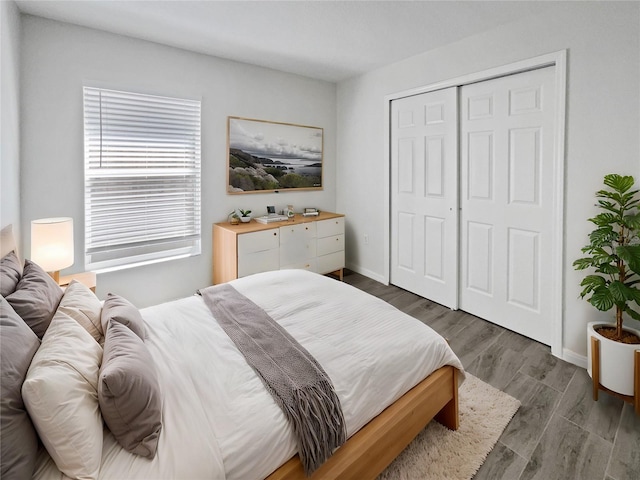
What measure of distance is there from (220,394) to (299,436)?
13.7 inches

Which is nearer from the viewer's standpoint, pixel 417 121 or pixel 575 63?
pixel 575 63

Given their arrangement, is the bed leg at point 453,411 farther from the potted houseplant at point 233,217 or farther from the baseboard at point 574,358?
the potted houseplant at point 233,217

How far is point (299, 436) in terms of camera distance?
1.17 metres

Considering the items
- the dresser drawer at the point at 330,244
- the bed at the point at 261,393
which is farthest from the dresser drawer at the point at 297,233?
the bed at the point at 261,393

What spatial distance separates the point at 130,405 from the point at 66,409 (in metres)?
0.17

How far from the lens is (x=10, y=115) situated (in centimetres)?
216

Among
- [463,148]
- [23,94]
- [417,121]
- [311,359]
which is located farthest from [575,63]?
[23,94]

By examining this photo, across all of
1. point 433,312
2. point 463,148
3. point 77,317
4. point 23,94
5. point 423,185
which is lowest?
point 433,312

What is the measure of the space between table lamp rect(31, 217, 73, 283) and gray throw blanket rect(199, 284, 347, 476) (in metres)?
1.27

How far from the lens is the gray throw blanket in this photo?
3.86ft

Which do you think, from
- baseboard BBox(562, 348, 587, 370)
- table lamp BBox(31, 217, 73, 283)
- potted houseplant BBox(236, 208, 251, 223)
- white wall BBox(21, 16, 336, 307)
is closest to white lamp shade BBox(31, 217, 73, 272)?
table lamp BBox(31, 217, 73, 283)

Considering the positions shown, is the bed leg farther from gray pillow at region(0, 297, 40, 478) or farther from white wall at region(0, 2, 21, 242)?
white wall at region(0, 2, 21, 242)

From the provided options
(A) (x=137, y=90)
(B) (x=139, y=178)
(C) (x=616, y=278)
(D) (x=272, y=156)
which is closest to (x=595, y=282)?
(C) (x=616, y=278)

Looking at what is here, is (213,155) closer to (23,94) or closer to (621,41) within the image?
(23,94)
